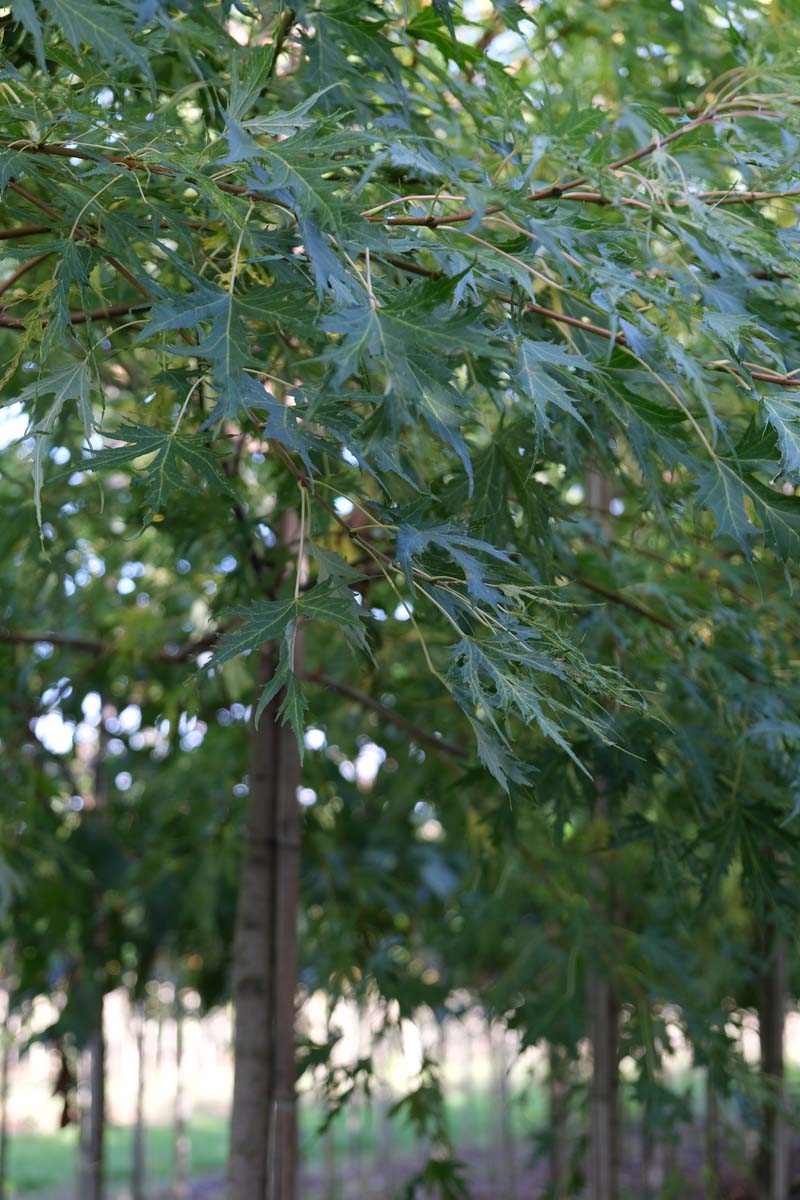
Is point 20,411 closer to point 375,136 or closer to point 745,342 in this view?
point 375,136

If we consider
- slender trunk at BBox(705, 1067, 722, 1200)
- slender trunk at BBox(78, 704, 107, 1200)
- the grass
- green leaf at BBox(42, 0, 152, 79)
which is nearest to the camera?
green leaf at BBox(42, 0, 152, 79)

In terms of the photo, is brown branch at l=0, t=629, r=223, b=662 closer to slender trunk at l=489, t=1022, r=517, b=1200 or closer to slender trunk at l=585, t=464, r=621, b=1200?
slender trunk at l=585, t=464, r=621, b=1200

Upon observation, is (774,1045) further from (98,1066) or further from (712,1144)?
(98,1066)

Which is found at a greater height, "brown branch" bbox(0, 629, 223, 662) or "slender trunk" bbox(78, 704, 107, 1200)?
"brown branch" bbox(0, 629, 223, 662)

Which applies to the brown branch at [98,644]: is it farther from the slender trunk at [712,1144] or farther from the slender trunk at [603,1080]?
the slender trunk at [712,1144]

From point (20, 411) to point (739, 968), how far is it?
8.43ft

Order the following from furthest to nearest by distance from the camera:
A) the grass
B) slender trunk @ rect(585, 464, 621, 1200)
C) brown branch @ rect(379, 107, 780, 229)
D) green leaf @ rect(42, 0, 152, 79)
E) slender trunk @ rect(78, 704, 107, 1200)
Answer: the grass, slender trunk @ rect(78, 704, 107, 1200), slender trunk @ rect(585, 464, 621, 1200), brown branch @ rect(379, 107, 780, 229), green leaf @ rect(42, 0, 152, 79)

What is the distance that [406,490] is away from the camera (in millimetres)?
1291

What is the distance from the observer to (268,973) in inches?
69.1

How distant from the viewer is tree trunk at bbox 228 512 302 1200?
1.67 metres

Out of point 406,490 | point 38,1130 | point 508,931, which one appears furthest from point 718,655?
point 38,1130

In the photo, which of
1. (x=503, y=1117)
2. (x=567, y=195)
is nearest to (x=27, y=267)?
(x=567, y=195)

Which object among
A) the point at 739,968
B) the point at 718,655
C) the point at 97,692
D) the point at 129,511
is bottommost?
the point at 739,968

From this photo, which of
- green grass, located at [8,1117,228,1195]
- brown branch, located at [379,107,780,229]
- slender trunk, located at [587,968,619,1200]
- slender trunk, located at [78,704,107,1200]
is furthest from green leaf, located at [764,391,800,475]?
green grass, located at [8,1117,228,1195]
